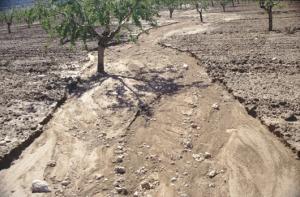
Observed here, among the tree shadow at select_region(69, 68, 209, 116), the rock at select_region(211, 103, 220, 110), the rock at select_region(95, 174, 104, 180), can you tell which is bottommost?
the rock at select_region(95, 174, 104, 180)

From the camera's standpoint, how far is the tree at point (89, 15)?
16.8 m

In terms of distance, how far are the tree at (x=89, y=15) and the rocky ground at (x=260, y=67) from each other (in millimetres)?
3697

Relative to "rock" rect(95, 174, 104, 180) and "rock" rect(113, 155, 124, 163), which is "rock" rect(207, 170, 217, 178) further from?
"rock" rect(95, 174, 104, 180)

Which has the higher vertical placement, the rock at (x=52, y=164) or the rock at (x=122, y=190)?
the rock at (x=52, y=164)

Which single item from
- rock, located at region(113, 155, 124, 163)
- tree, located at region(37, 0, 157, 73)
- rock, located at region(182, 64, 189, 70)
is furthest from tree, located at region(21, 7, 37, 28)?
rock, located at region(113, 155, 124, 163)

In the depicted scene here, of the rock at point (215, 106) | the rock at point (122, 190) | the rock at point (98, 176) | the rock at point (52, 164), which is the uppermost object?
the rock at point (215, 106)

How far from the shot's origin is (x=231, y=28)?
1187 inches

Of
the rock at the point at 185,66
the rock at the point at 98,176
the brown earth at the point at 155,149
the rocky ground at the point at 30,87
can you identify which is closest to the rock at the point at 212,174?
the brown earth at the point at 155,149

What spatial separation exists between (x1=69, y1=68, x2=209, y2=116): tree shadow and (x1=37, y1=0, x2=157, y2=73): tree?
156 centimetres

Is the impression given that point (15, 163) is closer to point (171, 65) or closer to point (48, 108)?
point (48, 108)

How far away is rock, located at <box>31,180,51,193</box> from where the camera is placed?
895 cm

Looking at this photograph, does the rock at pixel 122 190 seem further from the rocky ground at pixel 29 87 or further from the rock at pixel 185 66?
the rock at pixel 185 66

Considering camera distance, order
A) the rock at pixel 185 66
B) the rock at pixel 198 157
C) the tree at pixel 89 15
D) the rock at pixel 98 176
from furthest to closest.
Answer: the rock at pixel 185 66
the tree at pixel 89 15
the rock at pixel 198 157
the rock at pixel 98 176

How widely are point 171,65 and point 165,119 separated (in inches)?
256
